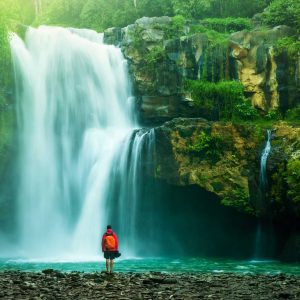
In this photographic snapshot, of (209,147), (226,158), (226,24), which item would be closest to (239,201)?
(226,158)

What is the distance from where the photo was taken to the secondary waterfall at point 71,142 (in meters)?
28.1

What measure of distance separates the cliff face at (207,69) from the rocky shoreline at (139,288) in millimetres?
18671

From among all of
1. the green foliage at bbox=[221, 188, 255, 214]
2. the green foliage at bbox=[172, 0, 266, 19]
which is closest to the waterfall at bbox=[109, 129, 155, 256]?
the green foliage at bbox=[221, 188, 255, 214]

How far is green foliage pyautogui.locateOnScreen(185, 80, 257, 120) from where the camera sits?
1287 inches

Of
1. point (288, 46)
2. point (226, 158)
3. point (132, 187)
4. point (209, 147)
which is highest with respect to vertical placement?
point (288, 46)

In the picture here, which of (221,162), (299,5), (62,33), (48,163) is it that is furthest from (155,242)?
(299,5)

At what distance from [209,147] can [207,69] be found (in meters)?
7.97

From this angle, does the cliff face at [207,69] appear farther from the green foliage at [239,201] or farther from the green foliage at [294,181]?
the green foliage at [294,181]

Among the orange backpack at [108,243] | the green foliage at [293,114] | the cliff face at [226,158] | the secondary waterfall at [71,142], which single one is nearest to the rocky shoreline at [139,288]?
the orange backpack at [108,243]

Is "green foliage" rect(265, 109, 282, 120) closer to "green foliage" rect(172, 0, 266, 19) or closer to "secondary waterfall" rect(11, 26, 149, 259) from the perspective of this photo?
"secondary waterfall" rect(11, 26, 149, 259)

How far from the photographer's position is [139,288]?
1254cm

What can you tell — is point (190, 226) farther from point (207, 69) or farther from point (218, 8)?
point (218, 8)

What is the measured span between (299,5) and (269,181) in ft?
52.9

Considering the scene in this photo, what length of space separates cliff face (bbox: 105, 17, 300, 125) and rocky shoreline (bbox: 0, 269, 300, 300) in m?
18.7
